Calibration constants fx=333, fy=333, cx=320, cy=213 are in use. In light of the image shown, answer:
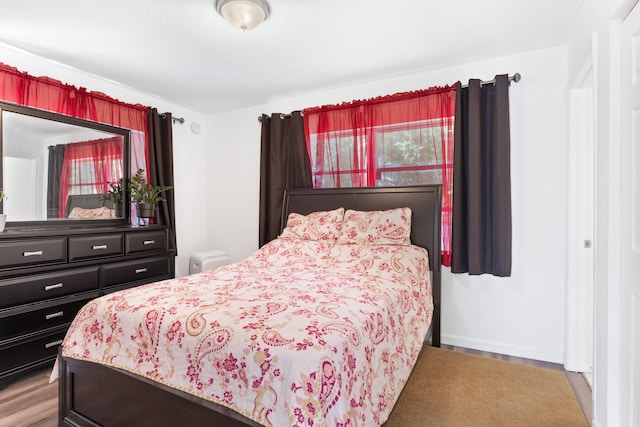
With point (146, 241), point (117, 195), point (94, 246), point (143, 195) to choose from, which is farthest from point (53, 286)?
point (143, 195)

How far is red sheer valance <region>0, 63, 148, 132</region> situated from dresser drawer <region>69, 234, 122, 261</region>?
3.83ft

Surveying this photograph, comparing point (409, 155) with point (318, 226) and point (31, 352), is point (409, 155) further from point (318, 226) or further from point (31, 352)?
point (31, 352)

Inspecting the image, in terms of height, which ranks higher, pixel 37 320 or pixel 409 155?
pixel 409 155

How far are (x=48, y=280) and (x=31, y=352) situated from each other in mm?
483

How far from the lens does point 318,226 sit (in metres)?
3.04

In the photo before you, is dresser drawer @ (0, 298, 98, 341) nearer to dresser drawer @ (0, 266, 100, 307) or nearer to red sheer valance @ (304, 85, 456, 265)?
dresser drawer @ (0, 266, 100, 307)

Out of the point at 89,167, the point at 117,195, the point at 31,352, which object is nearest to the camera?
the point at 31,352

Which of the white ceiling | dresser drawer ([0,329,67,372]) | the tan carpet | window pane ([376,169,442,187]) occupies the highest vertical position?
the white ceiling

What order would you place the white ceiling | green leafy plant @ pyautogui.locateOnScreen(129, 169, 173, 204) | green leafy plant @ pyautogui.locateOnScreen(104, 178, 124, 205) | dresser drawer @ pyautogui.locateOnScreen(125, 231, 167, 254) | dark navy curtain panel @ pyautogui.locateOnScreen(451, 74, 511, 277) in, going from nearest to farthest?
the white ceiling → dark navy curtain panel @ pyautogui.locateOnScreen(451, 74, 511, 277) → dresser drawer @ pyautogui.locateOnScreen(125, 231, 167, 254) → green leafy plant @ pyautogui.locateOnScreen(104, 178, 124, 205) → green leafy plant @ pyautogui.locateOnScreen(129, 169, 173, 204)

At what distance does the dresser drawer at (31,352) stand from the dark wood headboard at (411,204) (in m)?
2.21

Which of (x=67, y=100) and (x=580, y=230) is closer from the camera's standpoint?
(x=580, y=230)

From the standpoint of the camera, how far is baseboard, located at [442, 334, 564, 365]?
2.60 m

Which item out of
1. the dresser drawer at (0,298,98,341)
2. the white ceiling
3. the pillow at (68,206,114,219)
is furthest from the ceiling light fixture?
the dresser drawer at (0,298,98,341)

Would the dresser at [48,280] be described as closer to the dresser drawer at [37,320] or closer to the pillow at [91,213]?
the dresser drawer at [37,320]
